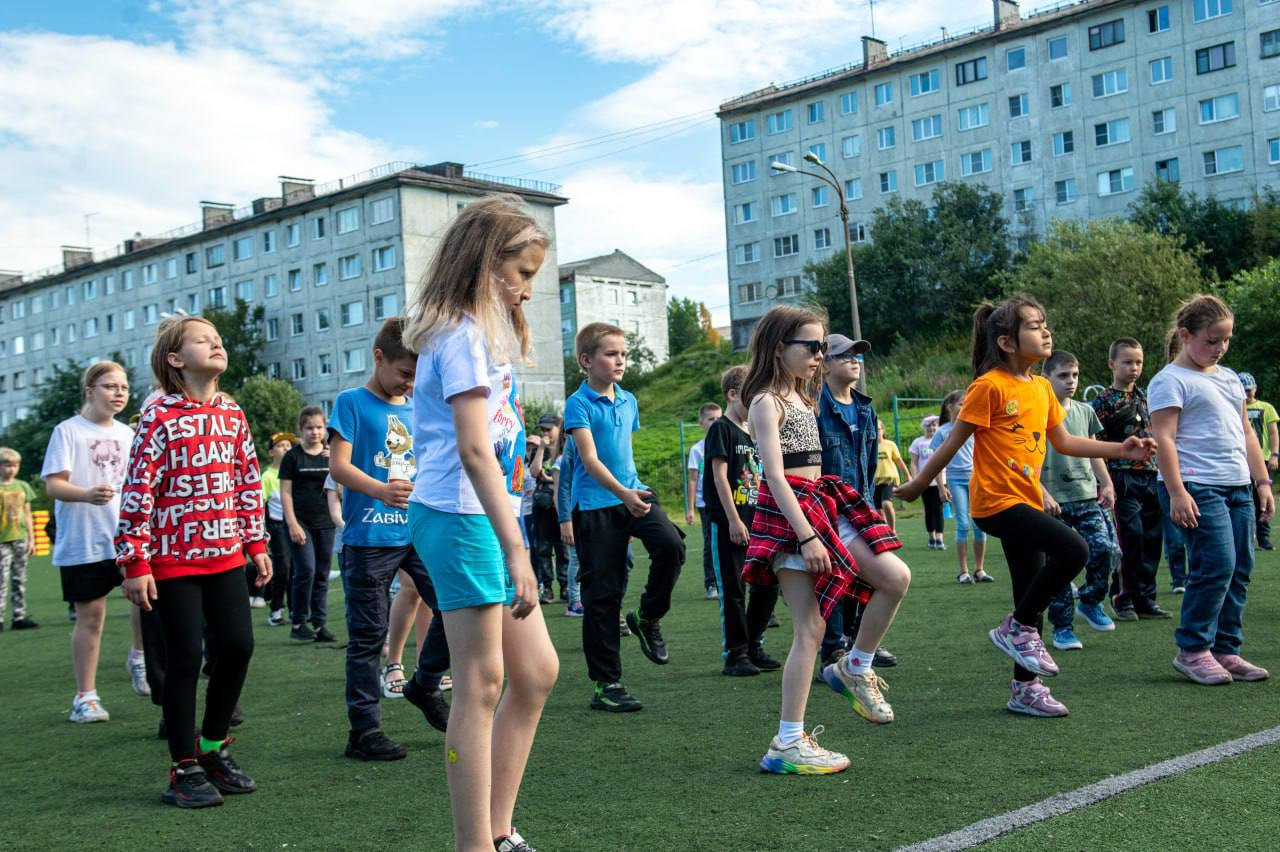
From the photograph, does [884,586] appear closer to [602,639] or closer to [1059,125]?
[602,639]

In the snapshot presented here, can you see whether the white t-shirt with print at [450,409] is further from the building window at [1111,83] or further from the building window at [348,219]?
the building window at [348,219]

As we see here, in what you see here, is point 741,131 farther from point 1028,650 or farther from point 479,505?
point 479,505

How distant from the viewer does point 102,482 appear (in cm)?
686

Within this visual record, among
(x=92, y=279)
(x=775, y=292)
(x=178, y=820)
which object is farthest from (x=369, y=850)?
(x=92, y=279)

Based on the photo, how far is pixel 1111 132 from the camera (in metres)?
60.2

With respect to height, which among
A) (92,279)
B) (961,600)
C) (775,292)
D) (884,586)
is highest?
(92,279)

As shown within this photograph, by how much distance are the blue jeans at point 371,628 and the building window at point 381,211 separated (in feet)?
199

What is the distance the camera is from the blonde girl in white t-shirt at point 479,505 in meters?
3.26

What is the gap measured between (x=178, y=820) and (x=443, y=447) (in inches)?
91.4

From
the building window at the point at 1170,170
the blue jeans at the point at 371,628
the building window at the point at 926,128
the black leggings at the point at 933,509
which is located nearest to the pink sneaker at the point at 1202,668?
the blue jeans at the point at 371,628

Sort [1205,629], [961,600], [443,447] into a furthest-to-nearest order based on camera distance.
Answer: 1. [961,600]
2. [1205,629]
3. [443,447]

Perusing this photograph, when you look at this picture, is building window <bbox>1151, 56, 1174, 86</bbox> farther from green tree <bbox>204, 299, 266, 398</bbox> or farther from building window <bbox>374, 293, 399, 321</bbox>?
green tree <bbox>204, 299, 266, 398</bbox>

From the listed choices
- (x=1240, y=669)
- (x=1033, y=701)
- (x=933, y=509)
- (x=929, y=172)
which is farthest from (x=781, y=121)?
(x=1033, y=701)

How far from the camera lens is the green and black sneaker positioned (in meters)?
6.36
